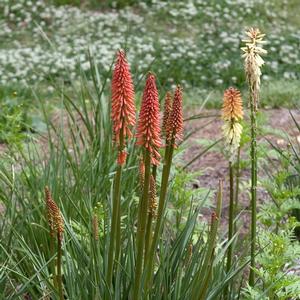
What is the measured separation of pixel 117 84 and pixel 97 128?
2836mm

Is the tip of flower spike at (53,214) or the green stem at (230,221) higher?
the tip of flower spike at (53,214)

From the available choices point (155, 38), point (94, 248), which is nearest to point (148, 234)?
point (94, 248)

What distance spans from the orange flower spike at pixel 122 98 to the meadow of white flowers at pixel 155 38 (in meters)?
7.05

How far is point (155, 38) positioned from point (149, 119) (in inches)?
361

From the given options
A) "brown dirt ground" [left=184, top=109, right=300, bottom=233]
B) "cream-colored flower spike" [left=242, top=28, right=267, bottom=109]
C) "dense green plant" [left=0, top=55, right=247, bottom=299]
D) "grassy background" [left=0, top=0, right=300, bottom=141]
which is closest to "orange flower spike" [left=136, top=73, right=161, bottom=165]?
"dense green plant" [left=0, top=55, right=247, bottom=299]

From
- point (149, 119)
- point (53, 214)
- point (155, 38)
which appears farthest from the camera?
point (155, 38)

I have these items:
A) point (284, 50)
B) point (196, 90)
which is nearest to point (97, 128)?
point (196, 90)

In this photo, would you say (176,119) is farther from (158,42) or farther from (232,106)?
(158,42)

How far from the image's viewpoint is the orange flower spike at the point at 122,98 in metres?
2.18

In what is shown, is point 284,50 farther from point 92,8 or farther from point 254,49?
point 254,49

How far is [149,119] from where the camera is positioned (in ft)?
7.12

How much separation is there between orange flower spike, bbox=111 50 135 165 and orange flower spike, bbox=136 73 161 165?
1.9 inches

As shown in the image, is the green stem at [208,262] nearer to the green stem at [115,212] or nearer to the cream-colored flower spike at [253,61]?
the green stem at [115,212]

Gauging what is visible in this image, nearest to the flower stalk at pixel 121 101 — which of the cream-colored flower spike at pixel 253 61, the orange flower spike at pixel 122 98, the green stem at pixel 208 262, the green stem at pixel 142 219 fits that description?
the orange flower spike at pixel 122 98
